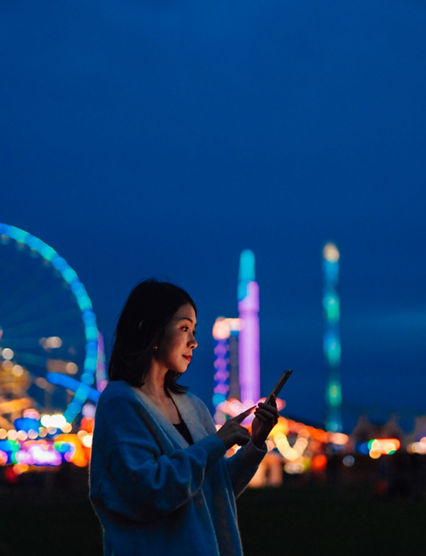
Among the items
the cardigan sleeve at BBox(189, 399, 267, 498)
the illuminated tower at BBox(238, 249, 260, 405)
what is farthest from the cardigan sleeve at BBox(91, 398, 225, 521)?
the illuminated tower at BBox(238, 249, 260, 405)

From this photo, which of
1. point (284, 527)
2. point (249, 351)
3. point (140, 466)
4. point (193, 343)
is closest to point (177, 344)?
point (193, 343)

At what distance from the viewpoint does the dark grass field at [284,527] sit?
11.8 metres

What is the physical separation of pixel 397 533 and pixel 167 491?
39.5 feet

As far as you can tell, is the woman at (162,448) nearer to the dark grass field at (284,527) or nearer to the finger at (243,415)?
the finger at (243,415)

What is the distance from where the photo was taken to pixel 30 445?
149 feet

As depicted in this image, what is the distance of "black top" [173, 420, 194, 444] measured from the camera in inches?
106

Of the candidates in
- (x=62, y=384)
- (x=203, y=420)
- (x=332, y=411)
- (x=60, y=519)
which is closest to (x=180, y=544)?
(x=203, y=420)

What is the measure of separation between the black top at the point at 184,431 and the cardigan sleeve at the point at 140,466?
104 millimetres

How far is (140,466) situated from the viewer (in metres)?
→ 2.47

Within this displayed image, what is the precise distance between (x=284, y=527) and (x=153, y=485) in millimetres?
13026

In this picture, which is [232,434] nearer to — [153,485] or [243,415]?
[243,415]

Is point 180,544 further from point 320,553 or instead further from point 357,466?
point 357,466

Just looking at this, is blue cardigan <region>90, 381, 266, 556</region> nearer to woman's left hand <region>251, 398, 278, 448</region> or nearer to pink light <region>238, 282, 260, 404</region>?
woman's left hand <region>251, 398, 278, 448</region>

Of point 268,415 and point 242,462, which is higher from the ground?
point 268,415
